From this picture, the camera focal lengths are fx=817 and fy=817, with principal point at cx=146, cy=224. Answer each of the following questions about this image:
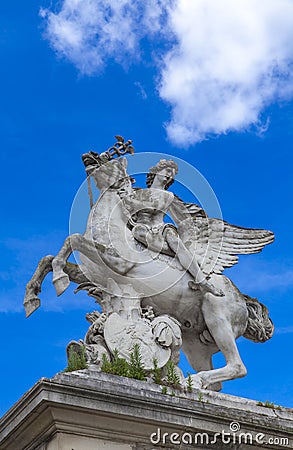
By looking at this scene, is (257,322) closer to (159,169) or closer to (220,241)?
(220,241)

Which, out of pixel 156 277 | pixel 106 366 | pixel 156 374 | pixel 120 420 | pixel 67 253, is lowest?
pixel 120 420

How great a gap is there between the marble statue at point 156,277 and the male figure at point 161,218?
0.01 meters

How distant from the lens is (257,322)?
39.1ft

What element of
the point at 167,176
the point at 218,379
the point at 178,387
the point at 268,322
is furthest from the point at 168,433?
the point at 167,176

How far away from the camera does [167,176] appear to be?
1225 centimetres

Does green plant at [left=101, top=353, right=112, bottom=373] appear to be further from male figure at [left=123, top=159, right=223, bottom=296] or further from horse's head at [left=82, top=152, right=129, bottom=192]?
horse's head at [left=82, top=152, right=129, bottom=192]

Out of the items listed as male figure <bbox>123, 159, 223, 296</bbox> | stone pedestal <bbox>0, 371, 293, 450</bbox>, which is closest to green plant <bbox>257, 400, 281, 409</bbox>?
stone pedestal <bbox>0, 371, 293, 450</bbox>

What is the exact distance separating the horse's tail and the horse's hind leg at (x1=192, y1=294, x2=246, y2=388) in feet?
2.17

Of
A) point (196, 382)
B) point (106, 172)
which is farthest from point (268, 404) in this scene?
point (106, 172)

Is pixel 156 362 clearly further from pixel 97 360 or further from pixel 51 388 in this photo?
pixel 51 388

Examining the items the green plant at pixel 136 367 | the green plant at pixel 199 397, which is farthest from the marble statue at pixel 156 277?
the green plant at pixel 199 397

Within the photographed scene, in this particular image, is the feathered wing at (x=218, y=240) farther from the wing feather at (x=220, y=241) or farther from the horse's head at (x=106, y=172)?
the horse's head at (x=106, y=172)

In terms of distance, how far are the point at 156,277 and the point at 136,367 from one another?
1.64m

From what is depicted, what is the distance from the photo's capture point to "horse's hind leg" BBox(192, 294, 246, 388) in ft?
36.2
